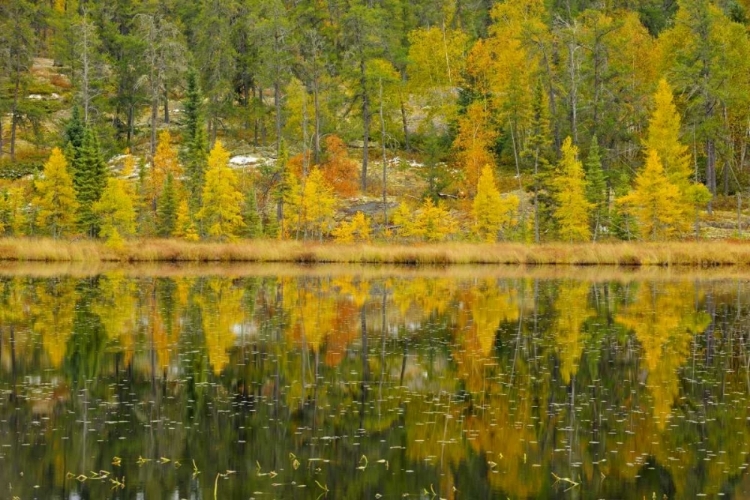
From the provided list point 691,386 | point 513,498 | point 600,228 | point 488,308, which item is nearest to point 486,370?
point 691,386

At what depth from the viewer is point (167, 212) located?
62.1 metres

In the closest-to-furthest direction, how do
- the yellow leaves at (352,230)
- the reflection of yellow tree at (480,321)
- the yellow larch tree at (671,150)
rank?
the reflection of yellow tree at (480,321), the yellow larch tree at (671,150), the yellow leaves at (352,230)

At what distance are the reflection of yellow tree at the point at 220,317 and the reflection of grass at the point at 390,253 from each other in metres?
12.4

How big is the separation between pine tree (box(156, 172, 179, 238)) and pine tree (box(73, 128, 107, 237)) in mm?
4019

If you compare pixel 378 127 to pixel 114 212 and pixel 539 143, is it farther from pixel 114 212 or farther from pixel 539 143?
pixel 114 212

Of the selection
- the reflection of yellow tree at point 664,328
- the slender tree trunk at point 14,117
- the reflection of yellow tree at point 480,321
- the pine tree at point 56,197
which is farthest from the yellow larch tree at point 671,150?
the slender tree trunk at point 14,117

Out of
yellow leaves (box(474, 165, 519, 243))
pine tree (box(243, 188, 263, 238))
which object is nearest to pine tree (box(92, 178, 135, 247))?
pine tree (box(243, 188, 263, 238))

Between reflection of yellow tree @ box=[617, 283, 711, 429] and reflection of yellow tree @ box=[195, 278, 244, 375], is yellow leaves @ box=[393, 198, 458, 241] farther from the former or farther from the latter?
reflection of yellow tree @ box=[617, 283, 711, 429]

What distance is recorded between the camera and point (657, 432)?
14648 mm

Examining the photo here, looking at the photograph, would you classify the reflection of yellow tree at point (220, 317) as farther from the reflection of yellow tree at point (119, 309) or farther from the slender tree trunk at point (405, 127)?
the slender tree trunk at point (405, 127)

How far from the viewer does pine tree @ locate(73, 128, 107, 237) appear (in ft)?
193

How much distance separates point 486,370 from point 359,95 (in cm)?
5939

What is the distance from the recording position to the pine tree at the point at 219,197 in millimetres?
58562

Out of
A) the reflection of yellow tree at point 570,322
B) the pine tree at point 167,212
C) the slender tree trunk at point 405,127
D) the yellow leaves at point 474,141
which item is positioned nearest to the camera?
the reflection of yellow tree at point 570,322
